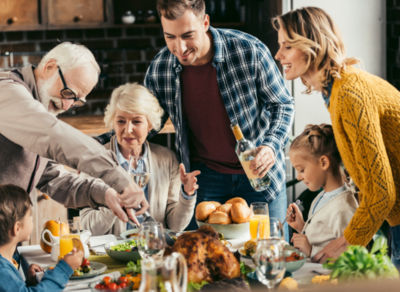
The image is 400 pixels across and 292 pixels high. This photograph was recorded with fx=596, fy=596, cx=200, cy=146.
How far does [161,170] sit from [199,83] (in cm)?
42

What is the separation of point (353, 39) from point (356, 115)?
2.26 m

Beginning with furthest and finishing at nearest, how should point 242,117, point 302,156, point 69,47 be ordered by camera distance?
point 242,117 → point 302,156 → point 69,47

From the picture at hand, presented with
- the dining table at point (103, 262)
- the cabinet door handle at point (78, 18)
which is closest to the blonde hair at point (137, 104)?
the dining table at point (103, 262)

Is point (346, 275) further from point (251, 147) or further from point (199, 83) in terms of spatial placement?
point (199, 83)

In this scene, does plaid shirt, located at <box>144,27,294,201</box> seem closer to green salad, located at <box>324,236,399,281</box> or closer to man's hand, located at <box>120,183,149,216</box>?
man's hand, located at <box>120,183,149,216</box>

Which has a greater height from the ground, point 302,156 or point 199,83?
point 199,83

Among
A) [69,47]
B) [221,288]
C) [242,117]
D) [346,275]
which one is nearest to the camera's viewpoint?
[346,275]

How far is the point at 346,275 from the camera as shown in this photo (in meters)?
1.30

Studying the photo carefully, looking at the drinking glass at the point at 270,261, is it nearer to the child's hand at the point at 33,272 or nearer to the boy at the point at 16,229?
the boy at the point at 16,229

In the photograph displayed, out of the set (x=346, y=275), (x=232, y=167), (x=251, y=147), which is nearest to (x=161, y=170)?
(x=232, y=167)

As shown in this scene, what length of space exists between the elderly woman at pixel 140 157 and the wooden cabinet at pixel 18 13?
1.84 meters

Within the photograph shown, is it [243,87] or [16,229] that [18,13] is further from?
[16,229]

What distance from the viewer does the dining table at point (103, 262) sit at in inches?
67.4

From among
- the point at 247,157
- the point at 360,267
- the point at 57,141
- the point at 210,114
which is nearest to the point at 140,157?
the point at 210,114
